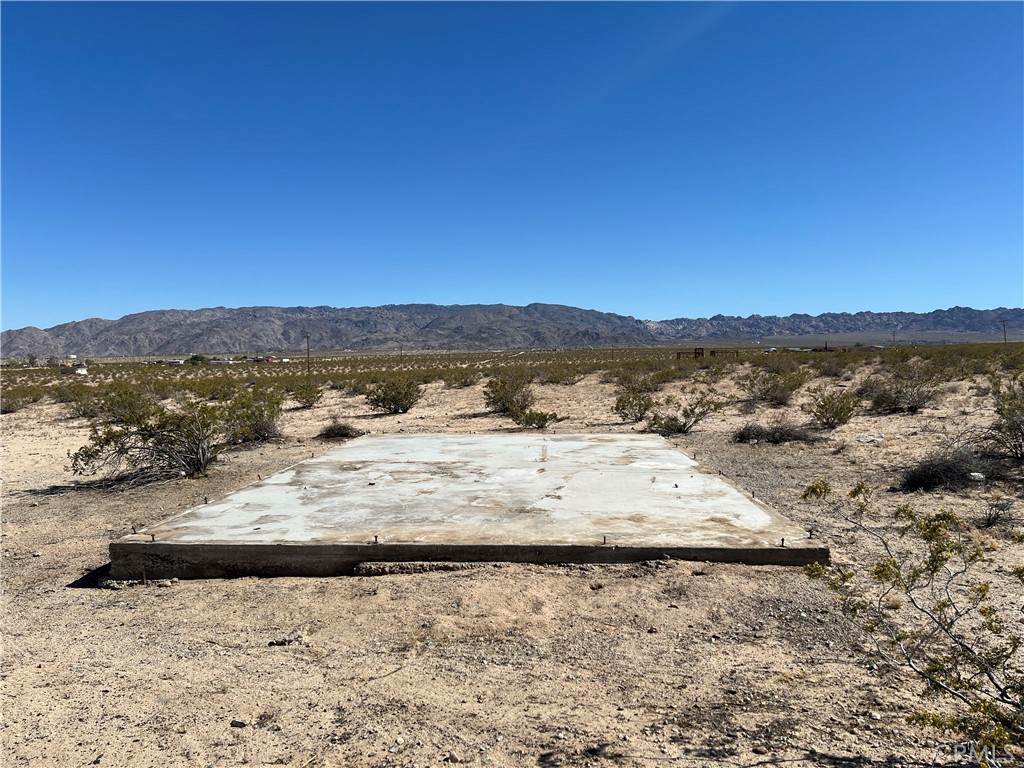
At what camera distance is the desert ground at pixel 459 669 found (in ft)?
11.3

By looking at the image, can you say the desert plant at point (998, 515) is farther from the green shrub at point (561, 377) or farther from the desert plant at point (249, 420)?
the green shrub at point (561, 377)

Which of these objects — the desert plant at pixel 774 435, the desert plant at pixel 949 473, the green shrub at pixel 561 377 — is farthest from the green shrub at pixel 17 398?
the desert plant at pixel 949 473

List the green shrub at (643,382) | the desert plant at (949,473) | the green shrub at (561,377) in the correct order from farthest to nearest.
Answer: the green shrub at (561,377) < the green shrub at (643,382) < the desert plant at (949,473)

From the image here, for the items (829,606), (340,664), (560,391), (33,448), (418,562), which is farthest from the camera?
(560,391)

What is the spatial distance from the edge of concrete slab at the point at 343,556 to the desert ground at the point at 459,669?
11 centimetres

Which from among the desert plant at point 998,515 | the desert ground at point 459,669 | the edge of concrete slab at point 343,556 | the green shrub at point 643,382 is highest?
the green shrub at point 643,382

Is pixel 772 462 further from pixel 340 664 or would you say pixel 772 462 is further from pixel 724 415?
pixel 340 664

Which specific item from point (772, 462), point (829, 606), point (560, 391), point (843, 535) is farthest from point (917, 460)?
point (560, 391)

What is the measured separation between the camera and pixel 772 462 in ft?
38.4

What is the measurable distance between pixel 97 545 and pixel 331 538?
3171 millimetres

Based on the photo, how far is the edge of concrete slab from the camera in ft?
19.1

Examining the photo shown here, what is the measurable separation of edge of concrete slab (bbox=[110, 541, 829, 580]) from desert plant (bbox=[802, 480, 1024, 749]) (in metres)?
0.88

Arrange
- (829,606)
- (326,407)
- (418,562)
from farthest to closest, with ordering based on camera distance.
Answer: (326,407)
(418,562)
(829,606)

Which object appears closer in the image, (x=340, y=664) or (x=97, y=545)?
(x=340, y=664)
